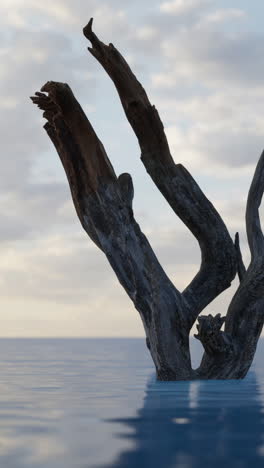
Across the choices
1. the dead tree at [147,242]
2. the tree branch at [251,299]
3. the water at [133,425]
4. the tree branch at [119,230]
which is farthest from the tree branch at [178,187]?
the water at [133,425]

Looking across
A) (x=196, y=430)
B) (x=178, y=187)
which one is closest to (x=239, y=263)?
(x=178, y=187)

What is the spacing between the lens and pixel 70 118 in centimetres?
1487

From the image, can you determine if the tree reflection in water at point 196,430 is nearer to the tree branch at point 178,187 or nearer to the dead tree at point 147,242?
the dead tree at point 147,242

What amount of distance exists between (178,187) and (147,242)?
1320 millimetres

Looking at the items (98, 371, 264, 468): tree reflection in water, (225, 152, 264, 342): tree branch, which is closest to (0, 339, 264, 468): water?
(98, 371, 264, 468): tree reflection in water

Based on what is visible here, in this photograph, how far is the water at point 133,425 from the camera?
21.0 ft

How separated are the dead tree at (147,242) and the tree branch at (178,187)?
0.07ft

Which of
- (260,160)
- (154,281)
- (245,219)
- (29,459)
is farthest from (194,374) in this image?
(29,459)

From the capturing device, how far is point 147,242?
14812 millimetres

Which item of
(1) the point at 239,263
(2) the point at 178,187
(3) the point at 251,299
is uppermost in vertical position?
(2) the point at 178,187

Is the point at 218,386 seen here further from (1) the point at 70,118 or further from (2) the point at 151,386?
(1) the point at 70,118

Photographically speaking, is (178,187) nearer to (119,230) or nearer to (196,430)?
(119,230)

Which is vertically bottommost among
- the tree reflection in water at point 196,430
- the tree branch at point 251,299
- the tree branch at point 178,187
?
the tree reflection in water at point 196,430

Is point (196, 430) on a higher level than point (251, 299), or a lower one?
lower
